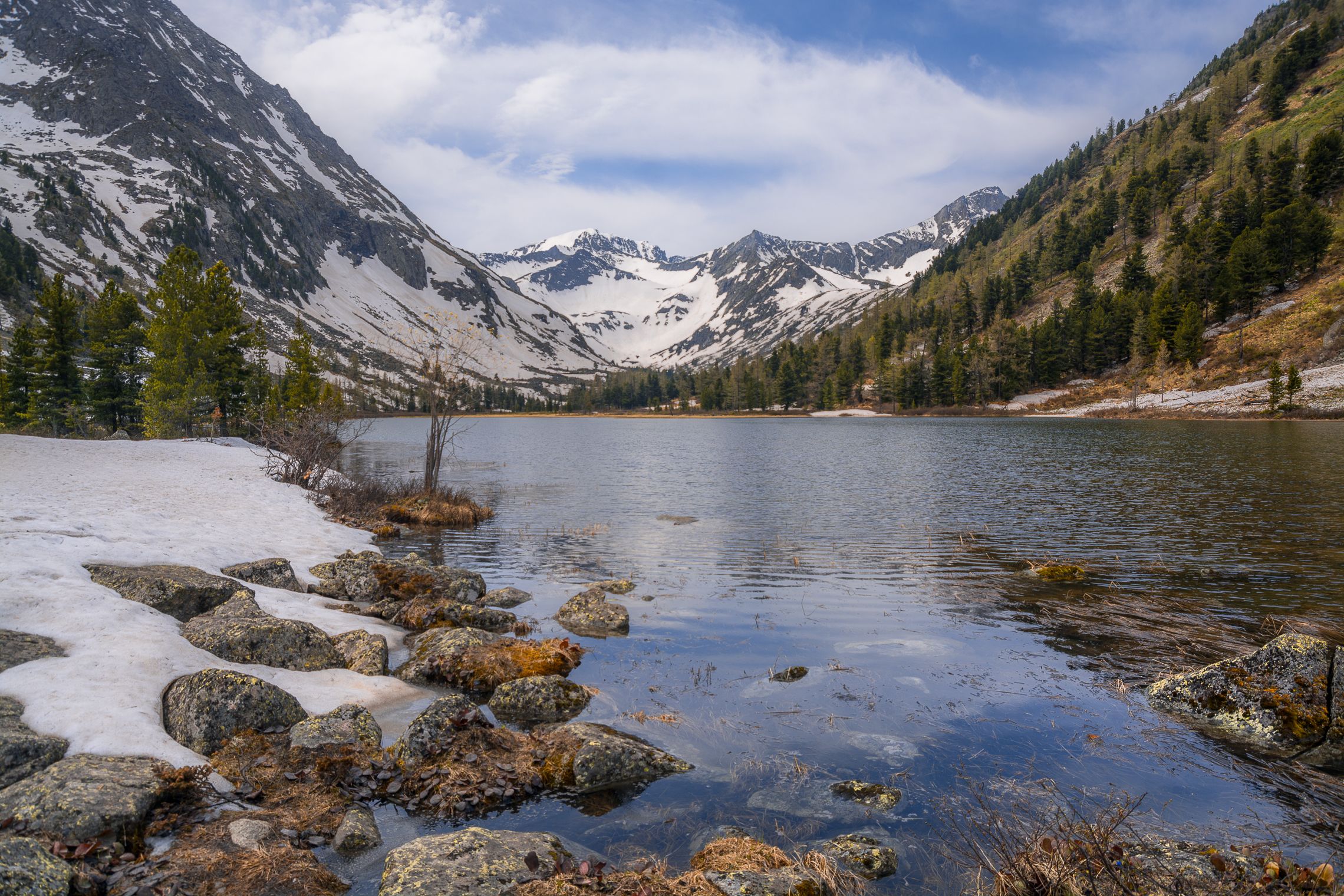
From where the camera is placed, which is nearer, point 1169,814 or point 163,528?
point 1169,814

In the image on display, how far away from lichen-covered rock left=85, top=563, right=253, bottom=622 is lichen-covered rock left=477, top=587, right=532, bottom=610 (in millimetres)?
5725

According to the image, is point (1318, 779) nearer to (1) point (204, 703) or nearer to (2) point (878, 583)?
(2) point (878, 583)

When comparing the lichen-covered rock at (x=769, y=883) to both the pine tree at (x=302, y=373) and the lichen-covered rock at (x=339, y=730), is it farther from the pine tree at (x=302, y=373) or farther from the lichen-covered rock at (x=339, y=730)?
the pine tree at (x=302, y=373)

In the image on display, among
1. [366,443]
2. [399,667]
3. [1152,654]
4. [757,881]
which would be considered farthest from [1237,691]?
[366,443]

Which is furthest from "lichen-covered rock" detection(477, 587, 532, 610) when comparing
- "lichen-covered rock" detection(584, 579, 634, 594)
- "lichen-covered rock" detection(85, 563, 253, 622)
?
"lichen-covered rock" detection(85, 563, 253, 622)

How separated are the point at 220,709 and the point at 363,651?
3556 mm

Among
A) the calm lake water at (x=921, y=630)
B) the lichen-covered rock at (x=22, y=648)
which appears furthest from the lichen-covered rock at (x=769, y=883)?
the lichen-covered rock at (x=22, y=648)

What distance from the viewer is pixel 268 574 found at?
15.5m

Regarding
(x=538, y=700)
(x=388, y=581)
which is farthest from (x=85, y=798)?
(x=388, y=581)

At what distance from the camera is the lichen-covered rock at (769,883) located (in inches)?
221

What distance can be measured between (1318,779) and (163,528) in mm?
23028

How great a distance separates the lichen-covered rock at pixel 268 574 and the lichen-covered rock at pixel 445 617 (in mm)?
2395

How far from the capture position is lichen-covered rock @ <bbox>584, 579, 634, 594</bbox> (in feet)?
59.0

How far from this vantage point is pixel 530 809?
306 inches
